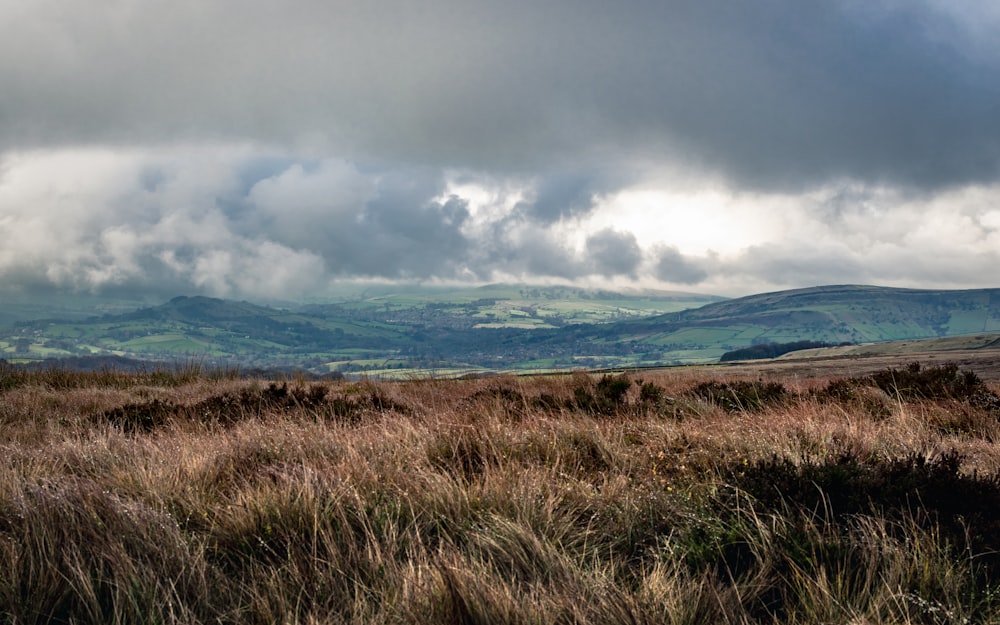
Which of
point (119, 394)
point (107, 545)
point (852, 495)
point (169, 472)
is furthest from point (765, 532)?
point (119, 394)

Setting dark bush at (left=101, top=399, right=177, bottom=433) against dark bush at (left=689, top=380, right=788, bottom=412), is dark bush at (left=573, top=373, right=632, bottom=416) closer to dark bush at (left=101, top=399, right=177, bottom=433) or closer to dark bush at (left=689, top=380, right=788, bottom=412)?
dark bush at (left=689, top=380, right=788, bottom=412)

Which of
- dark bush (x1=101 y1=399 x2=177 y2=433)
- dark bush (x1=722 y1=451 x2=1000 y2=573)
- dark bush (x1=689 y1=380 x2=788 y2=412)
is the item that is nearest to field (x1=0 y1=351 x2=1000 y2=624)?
dark bush (x1=722 y1=451 x2=1000 y2=573)

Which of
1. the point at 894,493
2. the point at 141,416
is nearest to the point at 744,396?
the point at 894,493

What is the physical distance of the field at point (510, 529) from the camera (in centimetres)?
368

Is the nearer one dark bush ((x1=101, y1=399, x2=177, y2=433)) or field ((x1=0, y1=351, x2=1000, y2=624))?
field ((x1=0, y1=351, x2=1000, y2=624))

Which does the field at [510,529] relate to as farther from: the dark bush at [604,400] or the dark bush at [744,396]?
the dark bush at [744,396]

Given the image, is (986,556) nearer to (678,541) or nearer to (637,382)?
(678,541)

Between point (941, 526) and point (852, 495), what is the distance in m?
0.57

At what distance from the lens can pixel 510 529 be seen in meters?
4.37

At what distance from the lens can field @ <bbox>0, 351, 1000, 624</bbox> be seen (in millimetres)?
3680

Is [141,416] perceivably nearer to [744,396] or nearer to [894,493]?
[744,396]

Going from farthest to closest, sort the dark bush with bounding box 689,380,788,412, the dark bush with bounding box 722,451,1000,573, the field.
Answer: the dark bush with bounding box 689,380,788,412 < the dark bush with bounding box 722,451,1000,573 < the field

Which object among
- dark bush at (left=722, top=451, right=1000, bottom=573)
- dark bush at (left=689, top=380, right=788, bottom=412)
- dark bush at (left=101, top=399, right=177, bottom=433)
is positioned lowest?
dark bush at (left=101, top=399, right=177, bottom=433)

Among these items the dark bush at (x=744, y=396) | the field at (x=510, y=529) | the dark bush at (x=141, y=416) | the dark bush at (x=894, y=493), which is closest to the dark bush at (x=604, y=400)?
the dark bush at (x=744, y=396)
